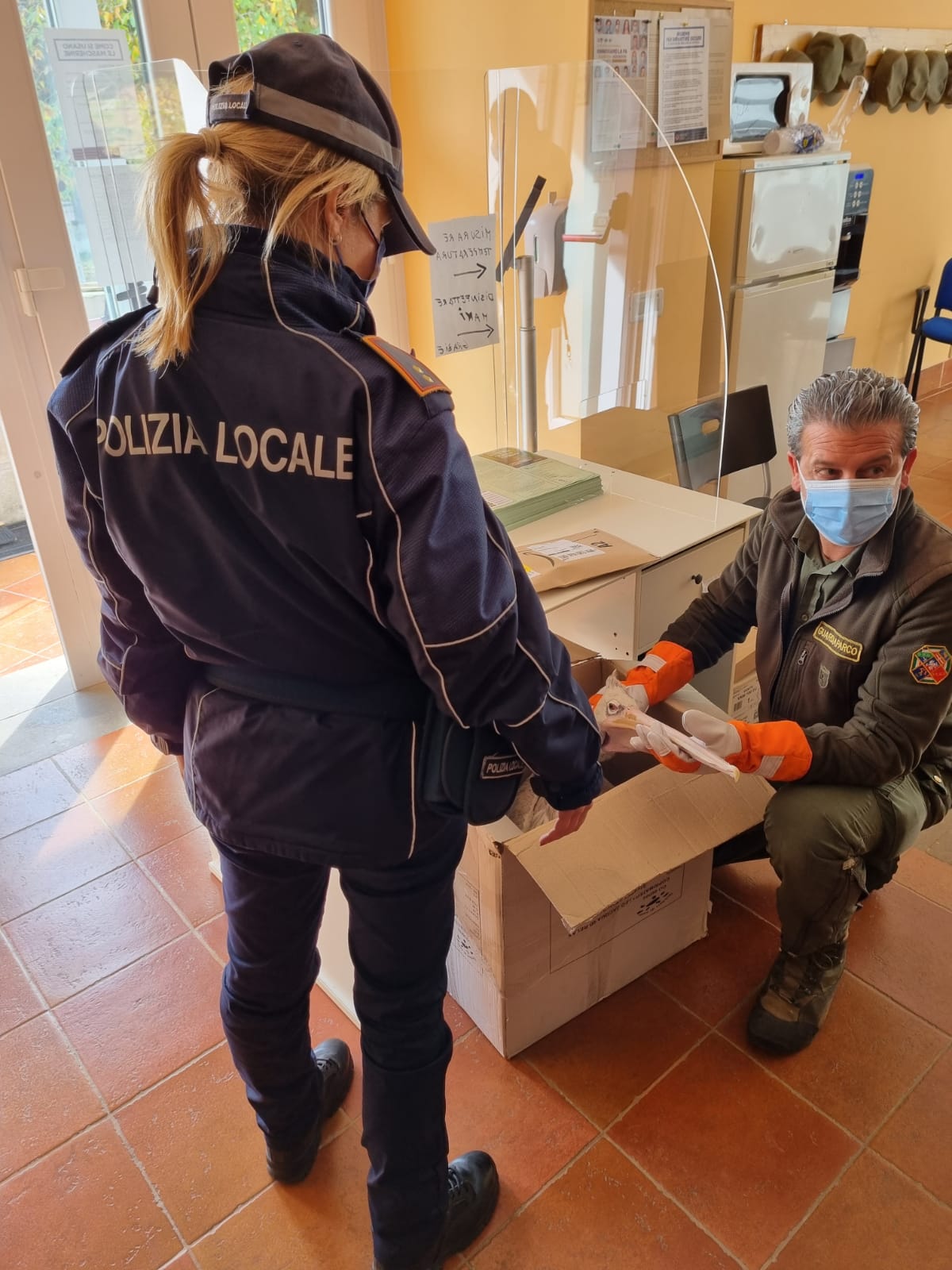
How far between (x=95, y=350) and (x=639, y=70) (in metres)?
2.37

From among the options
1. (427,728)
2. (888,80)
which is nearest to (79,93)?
(427,728)

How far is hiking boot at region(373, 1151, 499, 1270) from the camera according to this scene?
122 cm

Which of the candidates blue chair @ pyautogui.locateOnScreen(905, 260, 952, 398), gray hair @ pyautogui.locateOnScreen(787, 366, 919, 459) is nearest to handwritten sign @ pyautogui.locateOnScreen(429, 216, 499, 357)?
gray hair @ pyautogui.locateOnScreen(787, 366, 919, 459)

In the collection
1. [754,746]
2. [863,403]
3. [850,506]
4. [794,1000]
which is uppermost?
[863,403]

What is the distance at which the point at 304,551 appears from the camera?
79 cm

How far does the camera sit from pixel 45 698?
2648mm

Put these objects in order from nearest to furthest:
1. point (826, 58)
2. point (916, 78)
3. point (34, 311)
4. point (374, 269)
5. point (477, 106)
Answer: point (374, 269), point (477, 106), point (34, 311), point (826, 58), point (916, 78)

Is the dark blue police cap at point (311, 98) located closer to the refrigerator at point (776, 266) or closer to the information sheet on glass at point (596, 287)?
the information sheet on glass at point (596, 287)

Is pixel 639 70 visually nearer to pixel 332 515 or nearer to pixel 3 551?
pixel 332 515

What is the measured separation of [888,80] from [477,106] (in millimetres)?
3132

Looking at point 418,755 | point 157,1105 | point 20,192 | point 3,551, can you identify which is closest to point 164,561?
point 418,755

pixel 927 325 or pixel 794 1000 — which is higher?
pixel 927 325

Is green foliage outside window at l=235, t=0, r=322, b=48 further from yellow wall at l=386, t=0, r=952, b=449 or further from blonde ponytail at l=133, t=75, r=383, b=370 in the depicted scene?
blonde ponytail at l=133, t=75, r=383, b=370

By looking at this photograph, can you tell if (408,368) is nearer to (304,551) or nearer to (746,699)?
(304,551)
